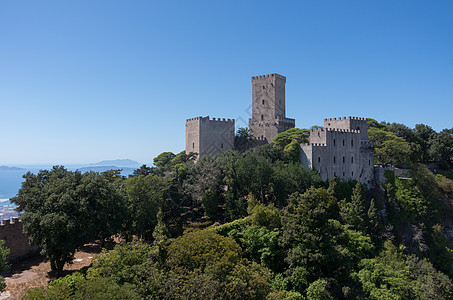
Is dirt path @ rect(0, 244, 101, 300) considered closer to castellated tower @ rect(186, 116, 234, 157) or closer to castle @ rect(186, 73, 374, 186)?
castellated tower @ rect(186, 116, 234, 157)

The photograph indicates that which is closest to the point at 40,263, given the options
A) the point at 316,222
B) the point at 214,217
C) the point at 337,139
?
the point at 214,217

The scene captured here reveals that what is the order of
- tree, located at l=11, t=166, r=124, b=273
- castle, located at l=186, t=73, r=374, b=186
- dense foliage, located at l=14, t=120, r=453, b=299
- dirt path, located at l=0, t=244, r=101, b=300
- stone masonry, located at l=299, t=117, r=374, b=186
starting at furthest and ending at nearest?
1. castle, located at l=186, t=73, r=374, b=186
2. stone masonry, located at l=299, t=117, r=374, b=186
3. tree, located at l=11, t=166, r=124, b=273
4. dirt path, located at l=0, t=244, r=101, b=300
5. dense foliage, located at l=14, t=120, r=453, b=299

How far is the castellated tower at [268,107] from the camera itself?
163 ft

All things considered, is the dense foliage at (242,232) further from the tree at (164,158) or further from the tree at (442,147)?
the tree at (164,158)

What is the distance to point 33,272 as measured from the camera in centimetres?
2250

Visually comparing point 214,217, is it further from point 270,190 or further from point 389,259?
point 389,259

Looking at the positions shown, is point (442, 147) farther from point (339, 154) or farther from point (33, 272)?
point (33, 272)

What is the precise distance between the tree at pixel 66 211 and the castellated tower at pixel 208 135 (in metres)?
20.7

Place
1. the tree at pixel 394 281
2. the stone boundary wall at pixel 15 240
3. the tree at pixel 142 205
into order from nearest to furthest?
the tree at pixel 394 281 < the stone boundary wall at pixel 15 240 < the tree at pixel 142 205

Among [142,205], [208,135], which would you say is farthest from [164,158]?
[142,205]

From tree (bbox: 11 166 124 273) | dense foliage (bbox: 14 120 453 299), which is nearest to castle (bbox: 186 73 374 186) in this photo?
dense foliage (bbox: 14 120 453 299)

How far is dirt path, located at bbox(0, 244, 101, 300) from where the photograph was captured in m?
19.5

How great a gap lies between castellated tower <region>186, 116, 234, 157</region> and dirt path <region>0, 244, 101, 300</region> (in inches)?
808

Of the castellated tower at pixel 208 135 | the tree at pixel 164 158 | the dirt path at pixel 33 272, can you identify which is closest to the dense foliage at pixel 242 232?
the dirt path at pixel 33 272
